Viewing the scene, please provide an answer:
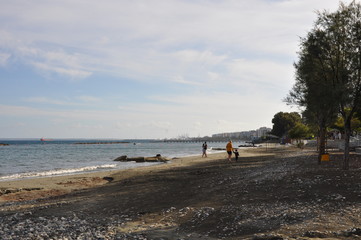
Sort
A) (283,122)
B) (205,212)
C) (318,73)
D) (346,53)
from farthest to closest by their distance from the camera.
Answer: (283,122) < (318,73) < (346,53) < (205,212)

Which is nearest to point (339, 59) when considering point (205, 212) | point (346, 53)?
point (346, 53)

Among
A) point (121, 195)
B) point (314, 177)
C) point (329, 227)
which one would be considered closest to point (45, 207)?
point (121, 195)

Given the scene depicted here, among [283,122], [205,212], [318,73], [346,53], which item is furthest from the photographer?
[283,122]

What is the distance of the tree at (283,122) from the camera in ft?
506

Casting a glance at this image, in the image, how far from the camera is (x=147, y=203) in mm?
14766

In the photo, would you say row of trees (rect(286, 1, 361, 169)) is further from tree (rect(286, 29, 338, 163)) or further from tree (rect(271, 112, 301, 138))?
tree (rect(271, 112, 301, 138))

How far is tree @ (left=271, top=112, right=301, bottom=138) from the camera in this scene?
154 metres

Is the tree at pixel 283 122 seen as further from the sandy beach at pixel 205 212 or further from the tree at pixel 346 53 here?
the sandy beach at pixel 205 212

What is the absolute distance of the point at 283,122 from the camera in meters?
156

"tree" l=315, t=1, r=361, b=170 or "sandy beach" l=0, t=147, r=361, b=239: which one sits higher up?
"tree" l=315, t=1, r=361, b=170

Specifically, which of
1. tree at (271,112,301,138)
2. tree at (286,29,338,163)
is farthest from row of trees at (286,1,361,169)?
tree at (271,112,301,138)

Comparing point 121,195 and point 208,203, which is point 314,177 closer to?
point 208,203

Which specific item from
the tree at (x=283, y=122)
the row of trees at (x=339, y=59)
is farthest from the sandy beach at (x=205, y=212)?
the tree at (x=283, y=122)

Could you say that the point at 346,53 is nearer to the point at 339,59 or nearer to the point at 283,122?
the point at 339,59
